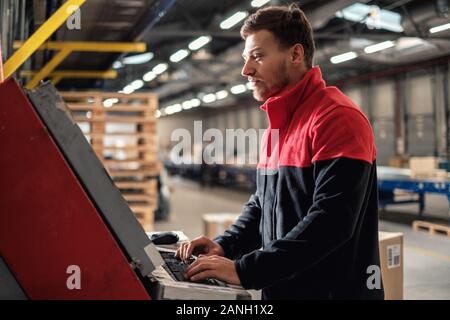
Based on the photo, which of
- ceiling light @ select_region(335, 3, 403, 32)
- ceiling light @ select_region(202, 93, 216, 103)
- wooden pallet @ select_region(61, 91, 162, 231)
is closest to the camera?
wooden pallet @ select_region(61, 91, 162, 231)

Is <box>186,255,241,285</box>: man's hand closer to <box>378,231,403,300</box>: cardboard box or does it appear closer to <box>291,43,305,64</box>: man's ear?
<box>291,43,305,64</box>: man's ear

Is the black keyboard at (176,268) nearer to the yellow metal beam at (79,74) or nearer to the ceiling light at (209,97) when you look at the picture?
the yellow metal beam at (79,74)

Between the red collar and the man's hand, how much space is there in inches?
19.8

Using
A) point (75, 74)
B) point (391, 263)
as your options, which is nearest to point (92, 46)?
point (75, 74)

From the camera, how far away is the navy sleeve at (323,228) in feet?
4.35

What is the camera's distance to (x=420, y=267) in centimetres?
688

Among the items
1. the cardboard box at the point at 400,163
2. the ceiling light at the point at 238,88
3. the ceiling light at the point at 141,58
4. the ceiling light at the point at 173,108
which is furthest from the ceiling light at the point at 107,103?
the ceiling light at the point at 173,108

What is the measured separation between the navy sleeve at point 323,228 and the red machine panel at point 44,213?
0.38 meters

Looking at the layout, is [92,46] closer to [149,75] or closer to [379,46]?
[379,46]

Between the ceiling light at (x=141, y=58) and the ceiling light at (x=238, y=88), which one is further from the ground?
the ceiling light at (x=141, y=58)

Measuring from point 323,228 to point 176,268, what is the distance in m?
0.51

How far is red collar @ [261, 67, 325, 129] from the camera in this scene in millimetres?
1557

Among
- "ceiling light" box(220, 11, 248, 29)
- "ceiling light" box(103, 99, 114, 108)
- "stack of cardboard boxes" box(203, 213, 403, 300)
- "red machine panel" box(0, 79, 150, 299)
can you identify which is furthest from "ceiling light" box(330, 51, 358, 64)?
"red machine panel" box(0, 79, 150, 299)

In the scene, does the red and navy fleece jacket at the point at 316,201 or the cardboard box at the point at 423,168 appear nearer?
the red and navy fleece jacket at the point at 316,201
